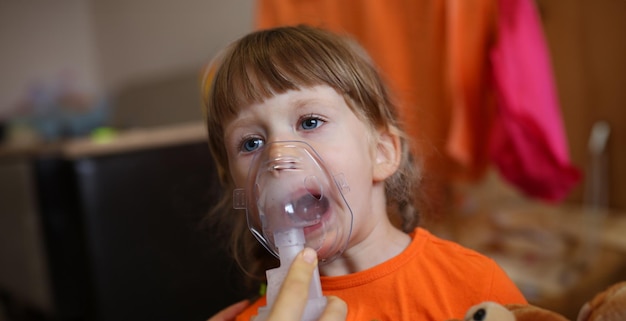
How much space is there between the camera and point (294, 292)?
0.45 m

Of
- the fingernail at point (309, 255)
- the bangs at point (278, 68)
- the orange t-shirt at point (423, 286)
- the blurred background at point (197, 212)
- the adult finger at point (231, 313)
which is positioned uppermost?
the bangs at point (278, 68)

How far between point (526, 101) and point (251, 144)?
0.57 meters

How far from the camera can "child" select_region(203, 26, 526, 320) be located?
1.91ft

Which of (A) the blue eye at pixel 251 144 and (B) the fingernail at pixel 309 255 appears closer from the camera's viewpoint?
(B) the fingernail at pixel 309 255

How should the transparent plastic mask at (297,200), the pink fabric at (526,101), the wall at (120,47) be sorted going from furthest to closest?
the wall at (120,47) → the pink fabric at (526,101) → the transparent plastic mask at (297,200)

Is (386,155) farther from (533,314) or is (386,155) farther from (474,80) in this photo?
(474,80)

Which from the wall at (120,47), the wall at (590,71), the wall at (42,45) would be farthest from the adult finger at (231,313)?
the wall at (42,45)

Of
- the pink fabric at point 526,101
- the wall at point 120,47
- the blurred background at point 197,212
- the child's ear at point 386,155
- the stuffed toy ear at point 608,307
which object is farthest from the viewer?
the wall at point 120,47

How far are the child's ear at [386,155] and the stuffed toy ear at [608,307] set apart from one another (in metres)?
0.25

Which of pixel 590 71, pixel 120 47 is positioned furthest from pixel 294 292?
pixel 120 47

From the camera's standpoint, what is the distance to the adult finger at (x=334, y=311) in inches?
19.3

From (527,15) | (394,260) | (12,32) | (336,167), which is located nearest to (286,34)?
Answer: (336,167)

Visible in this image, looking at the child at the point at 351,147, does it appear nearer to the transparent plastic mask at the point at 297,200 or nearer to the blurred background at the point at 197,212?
the transparent plastic mask at the point at 297,200

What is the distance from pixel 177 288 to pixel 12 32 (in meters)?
2.00
